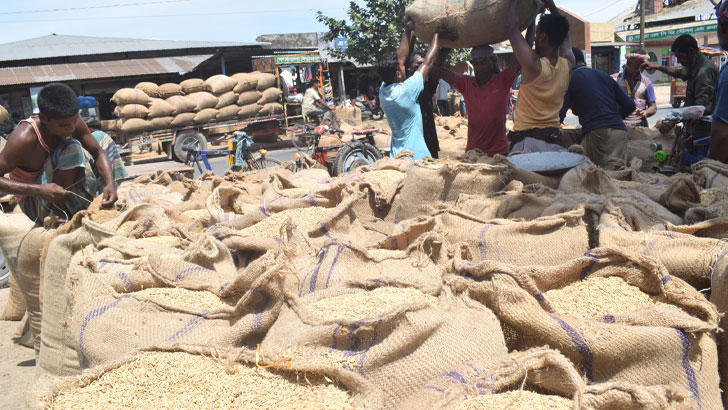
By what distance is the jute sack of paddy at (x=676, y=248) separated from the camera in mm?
1861

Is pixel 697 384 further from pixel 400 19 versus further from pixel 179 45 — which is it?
pixel 179 45

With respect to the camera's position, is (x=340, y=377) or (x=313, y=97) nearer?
(x=340, y=377)

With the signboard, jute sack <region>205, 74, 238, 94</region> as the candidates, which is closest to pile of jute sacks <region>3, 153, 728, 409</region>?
jute sack <region>205, 74, 238, 94</region>

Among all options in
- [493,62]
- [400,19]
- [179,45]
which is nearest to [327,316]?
[493,62]

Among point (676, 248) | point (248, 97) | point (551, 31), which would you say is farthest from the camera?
point (248, 97)

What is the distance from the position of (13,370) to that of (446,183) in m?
2.97

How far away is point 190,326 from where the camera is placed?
1948 millimetres

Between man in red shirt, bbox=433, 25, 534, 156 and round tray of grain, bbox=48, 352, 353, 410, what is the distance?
2.63m

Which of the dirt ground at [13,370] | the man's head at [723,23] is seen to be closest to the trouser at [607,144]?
the man's head at [723,23]

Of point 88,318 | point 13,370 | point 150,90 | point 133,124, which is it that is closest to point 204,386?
point 88,318

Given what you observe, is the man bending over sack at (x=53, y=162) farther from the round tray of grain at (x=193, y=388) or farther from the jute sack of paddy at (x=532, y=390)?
the jute sack of paddy at (x=532, y=390)

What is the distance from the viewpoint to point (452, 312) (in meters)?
1.70

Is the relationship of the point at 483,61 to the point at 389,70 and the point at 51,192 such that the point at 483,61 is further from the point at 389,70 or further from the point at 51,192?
the point at 51,192

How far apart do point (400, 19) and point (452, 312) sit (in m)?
19.3
